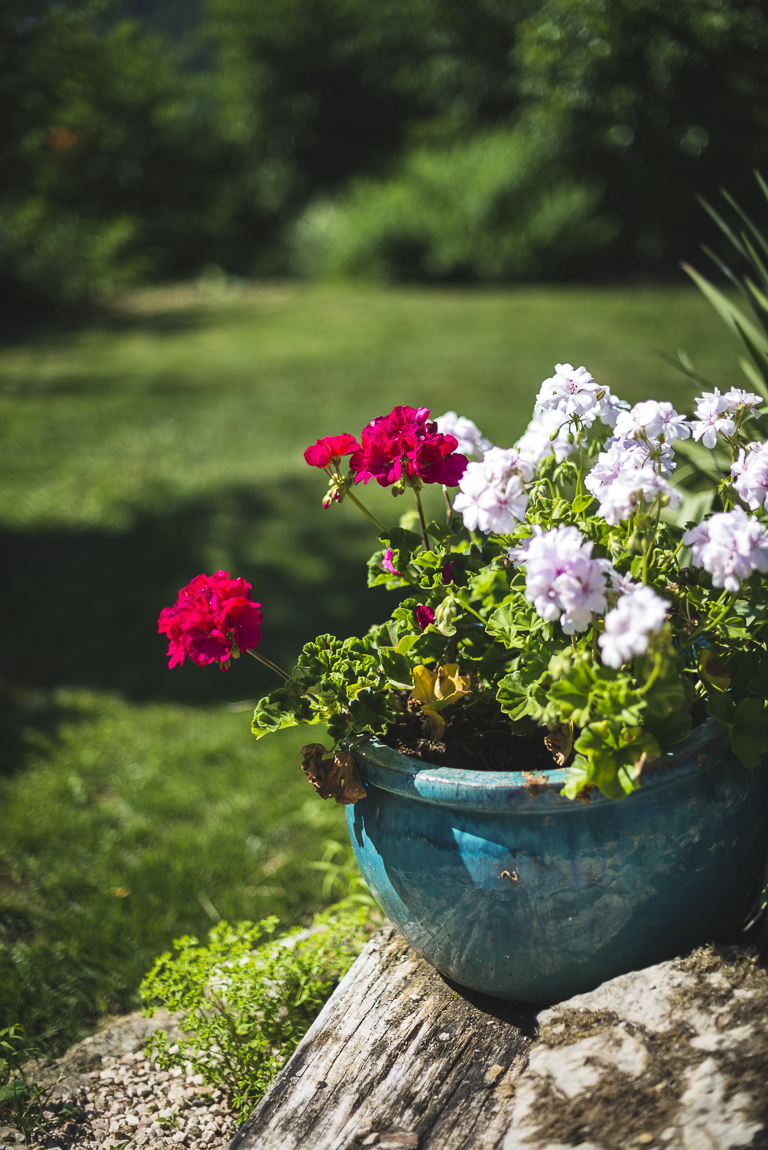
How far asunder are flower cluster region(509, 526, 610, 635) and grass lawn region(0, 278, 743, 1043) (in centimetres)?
94

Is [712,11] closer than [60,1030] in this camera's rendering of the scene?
No

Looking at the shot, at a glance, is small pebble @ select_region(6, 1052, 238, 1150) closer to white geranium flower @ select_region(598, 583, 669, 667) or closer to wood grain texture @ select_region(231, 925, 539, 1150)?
wood grain texture @ select_region(231, 925, 539, 1150)

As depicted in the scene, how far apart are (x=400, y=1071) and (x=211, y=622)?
83 cm

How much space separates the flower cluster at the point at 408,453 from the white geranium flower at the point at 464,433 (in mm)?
179

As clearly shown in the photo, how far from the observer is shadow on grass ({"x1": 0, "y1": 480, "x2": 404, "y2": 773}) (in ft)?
11.8

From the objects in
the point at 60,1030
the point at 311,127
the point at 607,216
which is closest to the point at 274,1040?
the point at 60,1030

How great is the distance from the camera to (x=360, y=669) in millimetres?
1573

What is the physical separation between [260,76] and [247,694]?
13.9 m

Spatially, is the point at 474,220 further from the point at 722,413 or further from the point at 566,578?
the point at 566,578

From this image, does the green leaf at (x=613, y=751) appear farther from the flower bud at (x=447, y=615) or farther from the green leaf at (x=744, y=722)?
the flower bud at (x=447, y=615)

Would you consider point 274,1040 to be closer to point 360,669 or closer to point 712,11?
point 360,669

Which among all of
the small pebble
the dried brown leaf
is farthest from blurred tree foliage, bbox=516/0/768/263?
the small pebble

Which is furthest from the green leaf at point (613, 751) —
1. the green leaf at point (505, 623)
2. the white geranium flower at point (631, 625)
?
the green leaf at point (505, 623)

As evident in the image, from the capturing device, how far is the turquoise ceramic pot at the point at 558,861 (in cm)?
137
